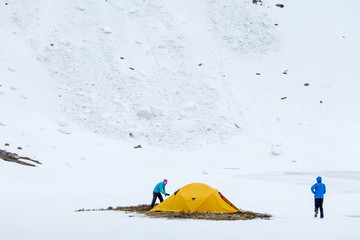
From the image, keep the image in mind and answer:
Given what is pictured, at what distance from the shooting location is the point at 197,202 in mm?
14664

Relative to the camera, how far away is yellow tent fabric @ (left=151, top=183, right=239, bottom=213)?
47.8 ft

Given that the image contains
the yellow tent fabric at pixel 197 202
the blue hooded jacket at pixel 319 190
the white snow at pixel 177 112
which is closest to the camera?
the blue hooded jacket at pixel 319 190

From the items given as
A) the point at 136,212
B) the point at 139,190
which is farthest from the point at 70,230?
the point at 139,190

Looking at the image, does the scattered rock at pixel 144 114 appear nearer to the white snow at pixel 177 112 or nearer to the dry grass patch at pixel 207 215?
the white snow at pixel 177 112

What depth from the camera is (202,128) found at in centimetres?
3397

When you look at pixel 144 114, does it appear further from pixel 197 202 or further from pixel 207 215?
pixel 207 215

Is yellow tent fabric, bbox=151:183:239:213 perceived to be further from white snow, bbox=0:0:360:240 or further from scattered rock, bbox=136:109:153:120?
scattered rock, bbox=136:109:153:120

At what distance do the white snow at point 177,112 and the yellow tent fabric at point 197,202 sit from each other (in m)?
1.81

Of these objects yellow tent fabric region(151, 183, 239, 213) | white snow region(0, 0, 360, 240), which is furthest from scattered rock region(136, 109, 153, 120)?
yellow tent fabric region(151, 183, 239, 213)

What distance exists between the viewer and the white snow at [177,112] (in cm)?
1477

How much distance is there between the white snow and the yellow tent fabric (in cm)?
181

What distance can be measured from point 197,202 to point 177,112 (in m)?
21.0

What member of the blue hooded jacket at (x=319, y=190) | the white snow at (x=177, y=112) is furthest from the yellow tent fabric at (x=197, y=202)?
the blue hooded jacket at (x=319, y=190)

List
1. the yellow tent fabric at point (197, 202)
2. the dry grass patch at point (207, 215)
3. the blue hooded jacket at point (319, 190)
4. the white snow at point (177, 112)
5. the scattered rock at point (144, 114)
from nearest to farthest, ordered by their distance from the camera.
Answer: the dry grass patch at point (207, 215) < the blue hooded jacket at point (319, 190) < the yellow tent fabric at point (197, 202) < the white snow at point (177, 112) < the scattered rock at point (144, 114)
